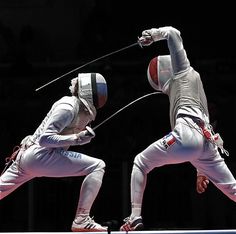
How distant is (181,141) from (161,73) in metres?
0.41

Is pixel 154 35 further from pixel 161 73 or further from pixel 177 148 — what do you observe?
pixel 177 148

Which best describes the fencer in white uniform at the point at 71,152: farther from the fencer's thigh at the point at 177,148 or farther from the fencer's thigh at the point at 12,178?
the fencer's thigh at the point at 177,148

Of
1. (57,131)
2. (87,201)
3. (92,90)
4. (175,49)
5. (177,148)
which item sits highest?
(175,49)

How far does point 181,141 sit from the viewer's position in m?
3.81

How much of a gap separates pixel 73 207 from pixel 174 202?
731 mm

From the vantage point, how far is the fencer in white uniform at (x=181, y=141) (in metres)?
3.82

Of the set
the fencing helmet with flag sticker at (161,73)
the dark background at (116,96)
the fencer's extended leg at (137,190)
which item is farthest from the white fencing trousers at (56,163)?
the dark background at (116,96)

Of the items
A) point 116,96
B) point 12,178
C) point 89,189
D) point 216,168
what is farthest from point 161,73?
point 116,96

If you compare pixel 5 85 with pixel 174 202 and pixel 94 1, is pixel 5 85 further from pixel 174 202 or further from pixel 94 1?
pixel 174 202

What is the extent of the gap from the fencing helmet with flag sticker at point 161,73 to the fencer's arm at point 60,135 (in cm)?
46

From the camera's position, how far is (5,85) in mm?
5602

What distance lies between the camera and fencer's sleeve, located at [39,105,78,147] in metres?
3.84

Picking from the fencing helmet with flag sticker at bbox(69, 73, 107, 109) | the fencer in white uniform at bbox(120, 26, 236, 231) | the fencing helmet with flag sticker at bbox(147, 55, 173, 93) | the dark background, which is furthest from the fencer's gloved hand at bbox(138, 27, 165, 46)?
the dark background

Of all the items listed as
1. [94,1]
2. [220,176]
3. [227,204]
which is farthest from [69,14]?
[220,176]
